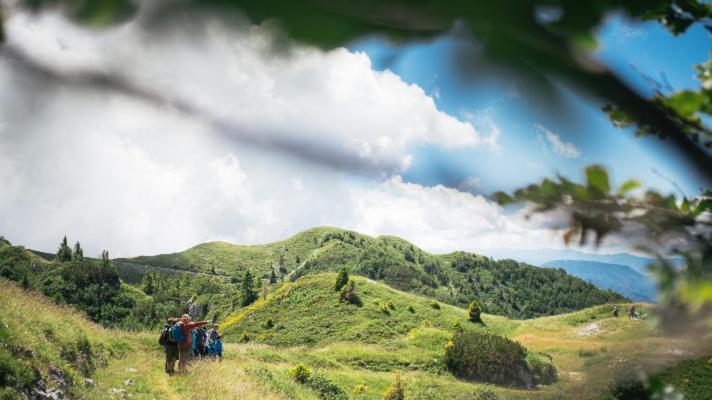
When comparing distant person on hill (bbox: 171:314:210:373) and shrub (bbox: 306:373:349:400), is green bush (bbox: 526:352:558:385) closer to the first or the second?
shrub (bbox: 306:373:349:400)

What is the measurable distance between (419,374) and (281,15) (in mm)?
22601

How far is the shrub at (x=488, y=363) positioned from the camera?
71.7 feet

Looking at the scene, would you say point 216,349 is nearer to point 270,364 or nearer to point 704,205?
point 270,364

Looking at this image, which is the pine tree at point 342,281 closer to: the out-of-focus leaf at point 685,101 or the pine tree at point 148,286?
the out-of-focus leaf at point 685,101

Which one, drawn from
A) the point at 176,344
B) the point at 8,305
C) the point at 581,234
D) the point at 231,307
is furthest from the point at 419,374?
the point at 231,307

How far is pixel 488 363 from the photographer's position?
22344mm

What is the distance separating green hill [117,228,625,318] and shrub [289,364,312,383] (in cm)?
6152

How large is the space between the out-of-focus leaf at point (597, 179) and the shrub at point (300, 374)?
55.9ft

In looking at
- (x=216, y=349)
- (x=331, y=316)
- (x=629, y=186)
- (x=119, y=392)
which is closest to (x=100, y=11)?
(x=629, y=186)

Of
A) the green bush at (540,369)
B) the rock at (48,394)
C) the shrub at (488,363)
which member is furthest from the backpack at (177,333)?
the green bush at (540,369)

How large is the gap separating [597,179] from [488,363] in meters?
23.9

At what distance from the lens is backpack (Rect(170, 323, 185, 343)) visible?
1280cm

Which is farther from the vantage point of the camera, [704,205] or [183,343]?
[183,343]

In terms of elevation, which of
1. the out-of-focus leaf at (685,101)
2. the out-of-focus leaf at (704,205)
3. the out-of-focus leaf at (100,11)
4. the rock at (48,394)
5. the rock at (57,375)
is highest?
the out-of-focus leaf at (100,11)
